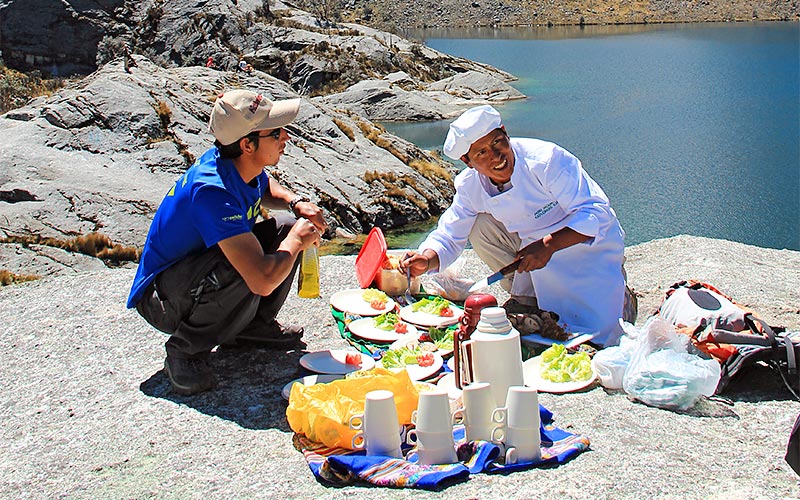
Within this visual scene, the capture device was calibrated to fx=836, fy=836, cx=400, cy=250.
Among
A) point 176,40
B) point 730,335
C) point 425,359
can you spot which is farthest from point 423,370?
point 176,40

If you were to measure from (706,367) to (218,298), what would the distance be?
2274 millimetres

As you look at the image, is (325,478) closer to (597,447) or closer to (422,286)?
(597,447)

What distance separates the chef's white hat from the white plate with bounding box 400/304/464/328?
1129 mm

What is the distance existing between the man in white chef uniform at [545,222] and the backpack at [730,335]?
0.43 meters

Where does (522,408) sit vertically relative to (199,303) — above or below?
below

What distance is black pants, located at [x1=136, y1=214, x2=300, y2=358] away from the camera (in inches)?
155

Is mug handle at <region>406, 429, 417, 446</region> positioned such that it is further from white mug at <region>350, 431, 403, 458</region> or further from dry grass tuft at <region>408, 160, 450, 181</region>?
dry grass tuft at <region>408, 160, 450, 181</region>

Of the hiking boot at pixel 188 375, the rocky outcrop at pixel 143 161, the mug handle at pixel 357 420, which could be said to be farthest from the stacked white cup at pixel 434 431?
the rocky outcrop at pixel 143 161

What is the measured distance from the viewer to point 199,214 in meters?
3.76

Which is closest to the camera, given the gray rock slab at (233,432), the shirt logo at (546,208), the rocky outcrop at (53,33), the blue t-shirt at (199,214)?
the gray rock slab at (233,432)

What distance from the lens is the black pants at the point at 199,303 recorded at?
155 inches

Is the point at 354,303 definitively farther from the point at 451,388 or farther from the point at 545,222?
the point at 451,388

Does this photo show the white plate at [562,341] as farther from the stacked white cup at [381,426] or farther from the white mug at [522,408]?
the stacked white cup at [381,426]

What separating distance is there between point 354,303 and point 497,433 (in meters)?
2.37
